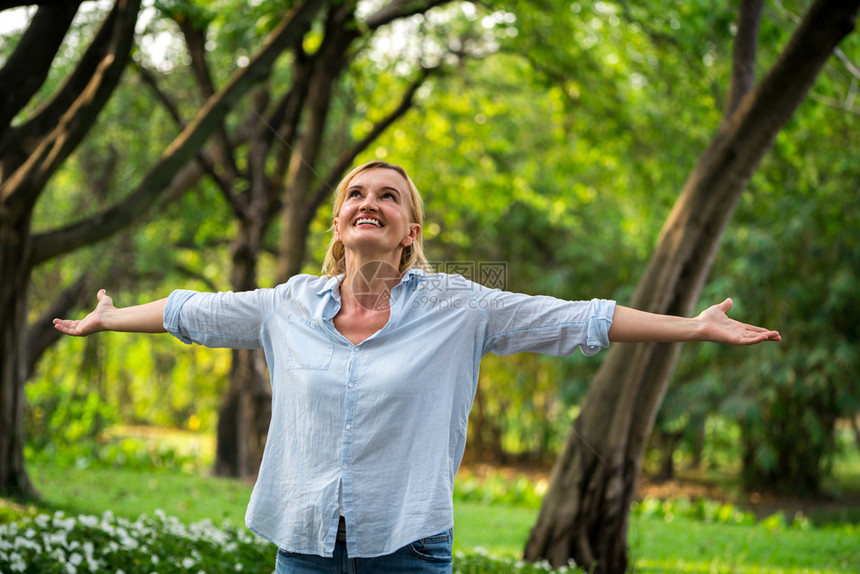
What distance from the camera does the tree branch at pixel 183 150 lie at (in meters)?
6.02

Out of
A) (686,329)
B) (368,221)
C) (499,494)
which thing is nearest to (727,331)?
(686,329)

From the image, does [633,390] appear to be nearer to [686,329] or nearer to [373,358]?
[686,329]

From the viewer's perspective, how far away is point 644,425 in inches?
199

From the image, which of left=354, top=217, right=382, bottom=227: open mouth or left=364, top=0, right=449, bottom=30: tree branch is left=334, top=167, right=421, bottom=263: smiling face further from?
left=364, top=0, right=449, bottom=30: tree branch

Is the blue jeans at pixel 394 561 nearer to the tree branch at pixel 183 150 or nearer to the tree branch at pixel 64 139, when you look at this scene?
the tree branch at pixel 64 139

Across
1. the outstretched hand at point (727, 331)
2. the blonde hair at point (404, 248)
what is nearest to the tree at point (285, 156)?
the blonde hair at point (404, 248)

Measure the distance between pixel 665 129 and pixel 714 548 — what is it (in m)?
4.30

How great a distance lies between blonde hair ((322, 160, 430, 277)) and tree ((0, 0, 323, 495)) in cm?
359

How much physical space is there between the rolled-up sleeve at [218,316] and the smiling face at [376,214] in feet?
1.01

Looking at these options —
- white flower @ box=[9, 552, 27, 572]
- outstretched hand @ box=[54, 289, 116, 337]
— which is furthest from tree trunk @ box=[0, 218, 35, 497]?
outstretched hand @ box=[54, 289, 116, 337]

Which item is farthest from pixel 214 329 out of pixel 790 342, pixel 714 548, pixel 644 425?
pixel 790 342

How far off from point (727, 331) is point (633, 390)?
10.0 ft

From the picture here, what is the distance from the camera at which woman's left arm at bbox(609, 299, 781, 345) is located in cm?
203

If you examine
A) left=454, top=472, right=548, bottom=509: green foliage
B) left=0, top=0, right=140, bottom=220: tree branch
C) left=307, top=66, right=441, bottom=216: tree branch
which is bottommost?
left=454, top=472, right=548, bottom=509: green foliage
